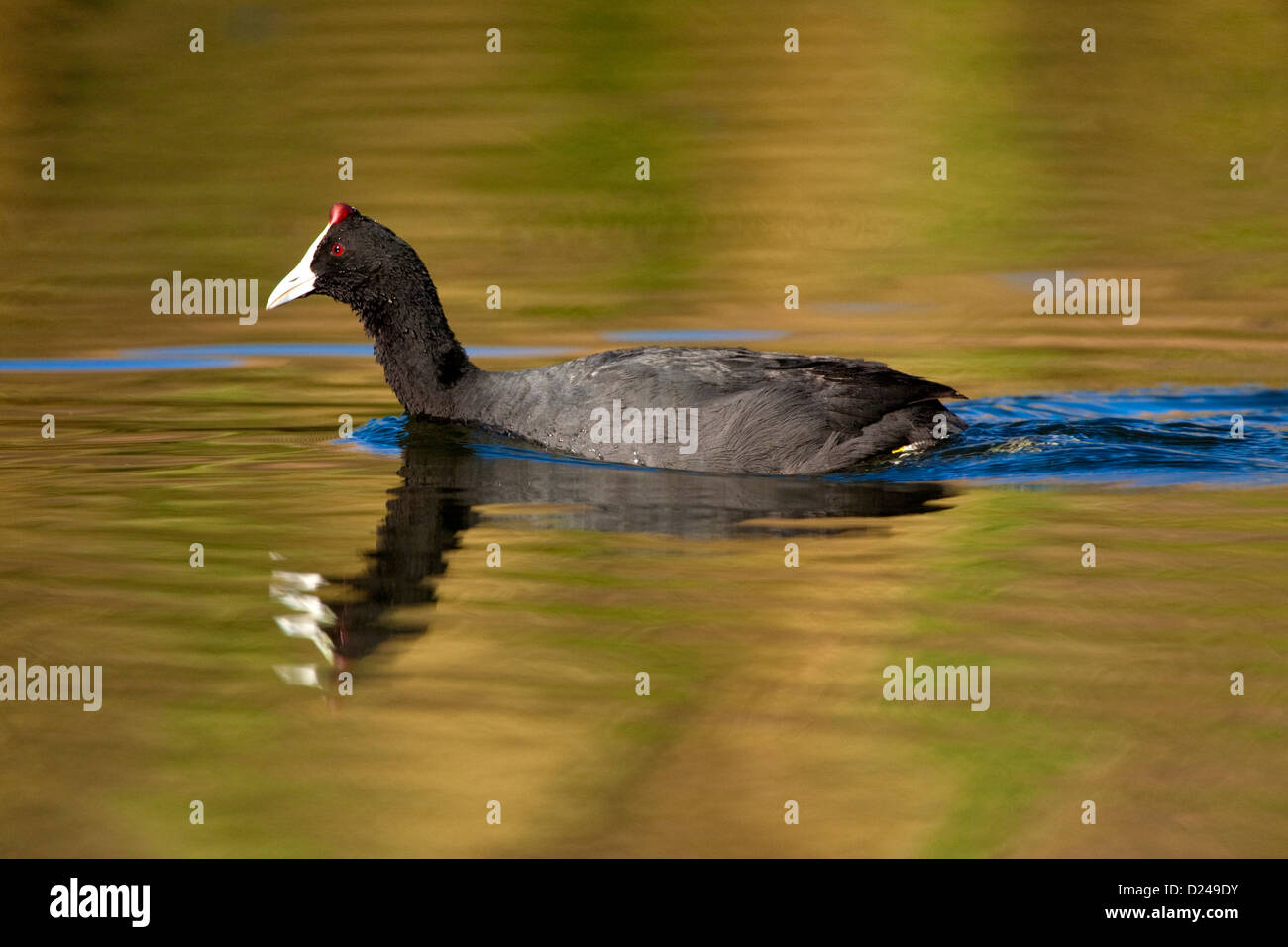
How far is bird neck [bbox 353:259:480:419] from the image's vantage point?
971 centimetres

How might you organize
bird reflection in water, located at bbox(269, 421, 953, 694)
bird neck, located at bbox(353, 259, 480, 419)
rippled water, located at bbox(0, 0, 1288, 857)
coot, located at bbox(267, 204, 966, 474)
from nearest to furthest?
rippled water, located at bbox(0, 0, 1288, 857) → bird reflection in water, located at bbox(269, 421, 953, 694) → coot, located at bbox(267, 204, 966, 474) → bird neck, located at bbox(353, 259, 480, 419)

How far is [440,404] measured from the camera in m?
9.68

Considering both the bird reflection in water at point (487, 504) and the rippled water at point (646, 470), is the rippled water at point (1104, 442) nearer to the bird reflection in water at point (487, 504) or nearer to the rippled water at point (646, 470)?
the rippled water at point (646, 470)

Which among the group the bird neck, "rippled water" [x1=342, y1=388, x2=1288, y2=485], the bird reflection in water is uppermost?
the bird neck

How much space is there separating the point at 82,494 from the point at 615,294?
5838 mm

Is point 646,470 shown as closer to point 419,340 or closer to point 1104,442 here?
point 419,340

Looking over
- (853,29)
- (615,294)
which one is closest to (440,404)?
(615,294)

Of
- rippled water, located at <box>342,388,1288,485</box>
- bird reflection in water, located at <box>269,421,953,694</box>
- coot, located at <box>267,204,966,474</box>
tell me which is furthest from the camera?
coot, located at <box>267,204,966,474</box>

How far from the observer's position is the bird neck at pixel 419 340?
9711 mm

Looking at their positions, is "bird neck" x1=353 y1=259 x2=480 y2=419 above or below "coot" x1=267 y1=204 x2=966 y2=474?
above

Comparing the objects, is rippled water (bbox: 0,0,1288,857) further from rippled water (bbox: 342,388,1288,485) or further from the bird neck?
the bird neck

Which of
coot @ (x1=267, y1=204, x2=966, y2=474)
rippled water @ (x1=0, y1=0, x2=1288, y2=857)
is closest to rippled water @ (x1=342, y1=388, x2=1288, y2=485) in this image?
rippled water @ (x1=0, y1=0, x2=1288, y2=857)

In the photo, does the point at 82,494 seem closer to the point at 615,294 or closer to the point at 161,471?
the point at 161,471

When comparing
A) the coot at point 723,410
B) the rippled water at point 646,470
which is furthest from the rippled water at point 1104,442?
the coot at point 723,410
